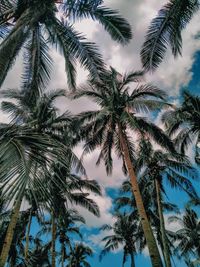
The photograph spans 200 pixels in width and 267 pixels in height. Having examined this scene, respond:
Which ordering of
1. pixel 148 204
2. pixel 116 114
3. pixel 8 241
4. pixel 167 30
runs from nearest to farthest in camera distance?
pixel 167 30
pixel 8 241
pixel 116 114
pixel 148 204

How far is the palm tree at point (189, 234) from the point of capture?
2769cm

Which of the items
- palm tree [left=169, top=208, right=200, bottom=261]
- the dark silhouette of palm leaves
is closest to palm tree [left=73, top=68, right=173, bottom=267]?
the dark silhouette of palm leaves

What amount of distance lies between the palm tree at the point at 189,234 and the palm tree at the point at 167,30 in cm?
2311

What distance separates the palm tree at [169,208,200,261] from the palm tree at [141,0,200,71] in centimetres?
2311

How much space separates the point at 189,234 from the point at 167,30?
24.5m

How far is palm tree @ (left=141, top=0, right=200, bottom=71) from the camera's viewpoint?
7.47 m

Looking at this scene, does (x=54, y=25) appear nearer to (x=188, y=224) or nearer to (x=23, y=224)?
(x=23, y=224)

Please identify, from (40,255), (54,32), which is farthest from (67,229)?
(54,32)

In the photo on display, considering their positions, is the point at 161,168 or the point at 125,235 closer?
the point at 161,168

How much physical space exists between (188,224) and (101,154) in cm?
1769

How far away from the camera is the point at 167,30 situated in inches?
332

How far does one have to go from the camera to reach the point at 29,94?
8125 mm

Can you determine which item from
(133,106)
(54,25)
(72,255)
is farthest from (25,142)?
(72,255)

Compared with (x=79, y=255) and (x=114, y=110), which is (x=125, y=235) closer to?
(x=79, y=255)
